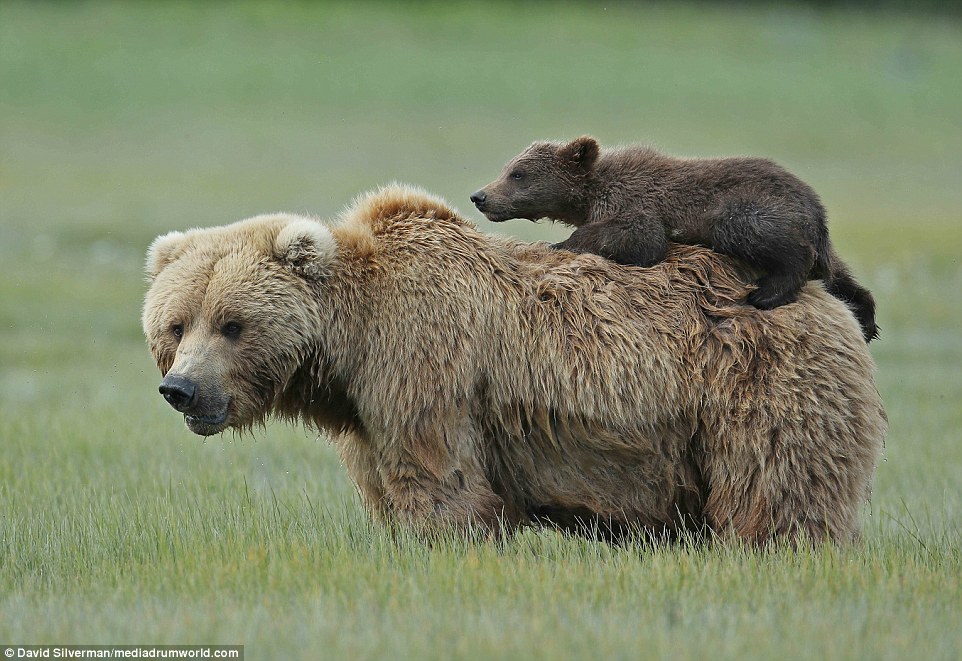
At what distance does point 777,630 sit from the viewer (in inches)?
192

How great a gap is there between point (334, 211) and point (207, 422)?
17855 millimetres

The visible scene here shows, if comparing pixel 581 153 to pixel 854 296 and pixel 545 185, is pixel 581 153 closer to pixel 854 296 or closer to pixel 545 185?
pixel 545 185

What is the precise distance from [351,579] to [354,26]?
40166 millimetres

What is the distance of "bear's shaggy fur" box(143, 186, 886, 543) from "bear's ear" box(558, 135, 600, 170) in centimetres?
100

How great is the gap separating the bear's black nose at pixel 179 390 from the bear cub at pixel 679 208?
2.17m

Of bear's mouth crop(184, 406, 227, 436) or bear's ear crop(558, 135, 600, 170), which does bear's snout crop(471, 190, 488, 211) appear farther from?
bear's mouth crop(184, 406, 227, 436)

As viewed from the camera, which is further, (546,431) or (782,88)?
(782,88)

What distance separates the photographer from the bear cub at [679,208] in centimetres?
645

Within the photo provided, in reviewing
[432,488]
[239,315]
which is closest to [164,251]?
[239,315]

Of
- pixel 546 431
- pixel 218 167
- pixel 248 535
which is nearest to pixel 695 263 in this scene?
pixel 546 431

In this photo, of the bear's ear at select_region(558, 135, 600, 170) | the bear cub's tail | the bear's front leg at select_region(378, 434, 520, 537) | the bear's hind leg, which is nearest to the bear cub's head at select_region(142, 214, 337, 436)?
the bear's front leg at select_region(378, 434, 520, 537)

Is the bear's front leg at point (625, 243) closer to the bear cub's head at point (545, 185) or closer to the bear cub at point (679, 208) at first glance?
the bear cub at point (679, 208)

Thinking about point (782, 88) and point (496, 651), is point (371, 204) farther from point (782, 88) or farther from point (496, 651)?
point (782, 88)

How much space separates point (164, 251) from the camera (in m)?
6.45
